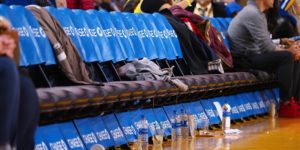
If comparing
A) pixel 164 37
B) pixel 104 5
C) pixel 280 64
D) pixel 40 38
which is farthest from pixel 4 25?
pixel 280 64

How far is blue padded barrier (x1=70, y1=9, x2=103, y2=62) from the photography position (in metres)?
6.72

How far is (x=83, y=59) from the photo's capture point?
21.6 ft

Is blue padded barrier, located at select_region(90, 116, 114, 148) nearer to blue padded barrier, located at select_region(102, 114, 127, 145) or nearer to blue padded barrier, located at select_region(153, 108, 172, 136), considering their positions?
blue padded barrier, located at select_region(102, 114, 127, 145)

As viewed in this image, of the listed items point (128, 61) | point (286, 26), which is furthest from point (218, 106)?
point (286, 26)

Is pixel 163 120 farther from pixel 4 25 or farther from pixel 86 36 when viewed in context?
pixel 4 25

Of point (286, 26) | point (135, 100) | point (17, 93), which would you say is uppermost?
point (17, 93)

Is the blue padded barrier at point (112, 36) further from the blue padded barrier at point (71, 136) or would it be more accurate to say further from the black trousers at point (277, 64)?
the black trousers at point (277, 64)

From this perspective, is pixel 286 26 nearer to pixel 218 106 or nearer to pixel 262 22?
pixel 262 22

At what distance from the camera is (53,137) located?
221 inches

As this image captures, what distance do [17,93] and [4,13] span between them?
1284 millimetres

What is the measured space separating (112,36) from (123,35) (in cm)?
22

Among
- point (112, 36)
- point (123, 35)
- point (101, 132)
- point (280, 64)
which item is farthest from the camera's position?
point (280, 64)

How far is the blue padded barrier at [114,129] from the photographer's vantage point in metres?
6.37

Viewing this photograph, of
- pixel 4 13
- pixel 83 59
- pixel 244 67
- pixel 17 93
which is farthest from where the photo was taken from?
pixel 244 67
